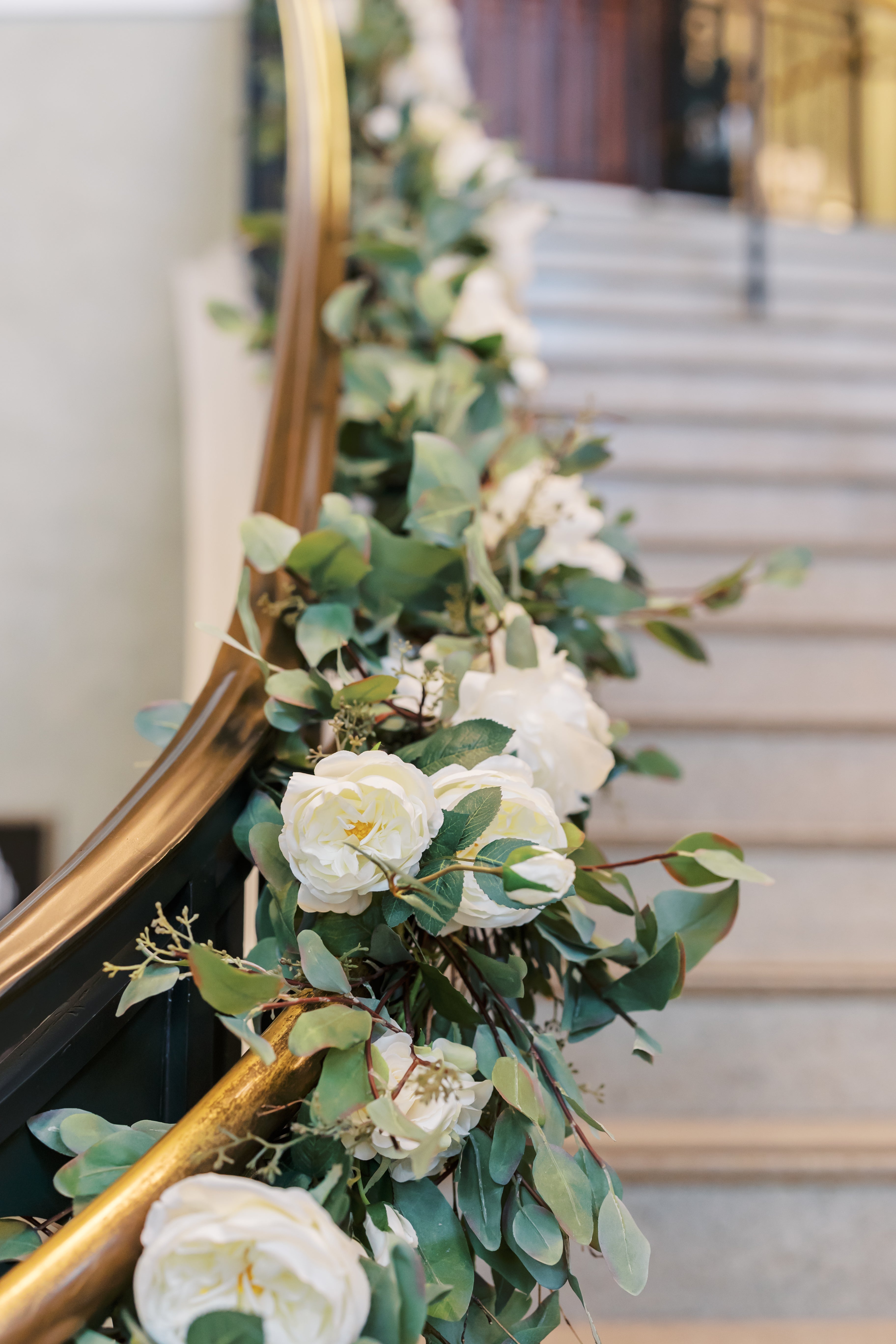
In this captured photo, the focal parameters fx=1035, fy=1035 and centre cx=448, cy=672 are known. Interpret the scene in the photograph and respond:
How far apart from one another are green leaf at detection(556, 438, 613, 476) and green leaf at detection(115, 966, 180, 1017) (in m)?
0.71

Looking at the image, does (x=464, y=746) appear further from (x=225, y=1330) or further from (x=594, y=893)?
(x=225, y=1330)

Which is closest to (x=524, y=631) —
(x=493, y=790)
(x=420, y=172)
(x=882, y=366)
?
(x=493, y=790)

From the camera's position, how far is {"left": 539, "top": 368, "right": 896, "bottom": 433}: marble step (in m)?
2.63

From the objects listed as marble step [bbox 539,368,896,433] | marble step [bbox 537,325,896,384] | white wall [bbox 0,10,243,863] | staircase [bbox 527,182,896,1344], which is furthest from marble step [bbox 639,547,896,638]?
white wall [bbox 0,10,243,863]

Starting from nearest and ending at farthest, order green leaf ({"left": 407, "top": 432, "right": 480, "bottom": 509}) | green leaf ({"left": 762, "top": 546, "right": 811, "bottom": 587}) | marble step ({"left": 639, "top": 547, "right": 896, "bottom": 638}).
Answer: green leaf ({"left": 407, "top": 432, "right": 480, "bottom": 509}) → green leaf ({"left": 762, "top": 546, "right": 811, "bottom": 587}) → marble step ({"left": 639, "top": 547, "right": 896, "bottom": 638})

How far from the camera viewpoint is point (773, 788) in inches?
70.2

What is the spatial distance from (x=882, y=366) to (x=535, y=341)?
1704 millimetres

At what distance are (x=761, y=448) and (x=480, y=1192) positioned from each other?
7.57 feet

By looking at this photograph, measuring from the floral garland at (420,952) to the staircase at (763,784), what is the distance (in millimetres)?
522

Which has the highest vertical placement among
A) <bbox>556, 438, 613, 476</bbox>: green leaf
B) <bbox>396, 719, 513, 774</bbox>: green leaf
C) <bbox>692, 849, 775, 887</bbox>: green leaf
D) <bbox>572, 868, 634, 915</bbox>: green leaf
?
<bbox>556, 438, 613, 476</bbox>: green leaf

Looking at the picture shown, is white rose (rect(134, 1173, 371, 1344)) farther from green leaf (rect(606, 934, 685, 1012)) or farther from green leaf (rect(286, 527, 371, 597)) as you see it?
green leaf (rect(286, 527, 371, 597))

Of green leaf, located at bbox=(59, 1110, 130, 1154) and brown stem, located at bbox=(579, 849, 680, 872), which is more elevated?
brown stem, located at bbox=(579, 849, 680, 872)

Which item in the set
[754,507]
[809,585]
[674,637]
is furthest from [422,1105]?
[754,507]

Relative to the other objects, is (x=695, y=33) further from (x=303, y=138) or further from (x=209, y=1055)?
(x=209, y=1055)
